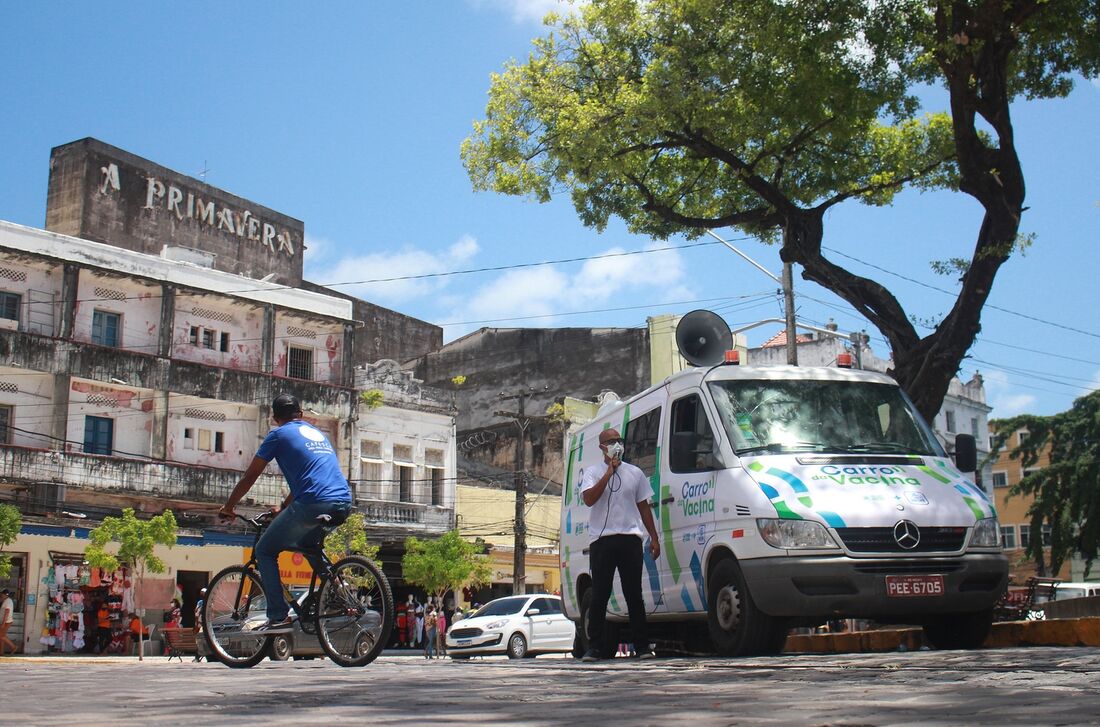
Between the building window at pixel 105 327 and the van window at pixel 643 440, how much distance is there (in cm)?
2865

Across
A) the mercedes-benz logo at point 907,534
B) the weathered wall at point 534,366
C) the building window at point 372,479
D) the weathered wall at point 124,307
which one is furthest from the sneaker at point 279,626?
the weathered wall at point 534,366


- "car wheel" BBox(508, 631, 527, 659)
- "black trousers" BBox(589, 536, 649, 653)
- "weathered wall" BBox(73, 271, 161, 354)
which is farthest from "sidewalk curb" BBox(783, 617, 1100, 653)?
"weathered wall" BBox(73, 271, 161, 354)

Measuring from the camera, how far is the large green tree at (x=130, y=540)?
96.7ft

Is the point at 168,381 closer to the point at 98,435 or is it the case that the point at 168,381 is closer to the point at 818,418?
the point at 98,435

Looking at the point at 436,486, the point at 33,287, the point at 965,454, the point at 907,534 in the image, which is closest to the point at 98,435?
the point at 33,287

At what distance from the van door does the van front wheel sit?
0.25 metres

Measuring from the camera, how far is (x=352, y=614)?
25.6ft

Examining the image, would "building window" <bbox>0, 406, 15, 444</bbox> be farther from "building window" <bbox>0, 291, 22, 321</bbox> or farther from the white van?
the white van

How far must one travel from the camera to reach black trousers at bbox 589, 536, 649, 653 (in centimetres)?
882

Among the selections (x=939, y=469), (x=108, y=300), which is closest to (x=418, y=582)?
(x=108, y=300)

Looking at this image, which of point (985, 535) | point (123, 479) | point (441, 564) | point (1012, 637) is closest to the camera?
point (985, 535)

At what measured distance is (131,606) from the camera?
1315 inches

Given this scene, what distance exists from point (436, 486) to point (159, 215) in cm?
1362

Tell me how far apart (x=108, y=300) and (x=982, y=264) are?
29.9 metres
